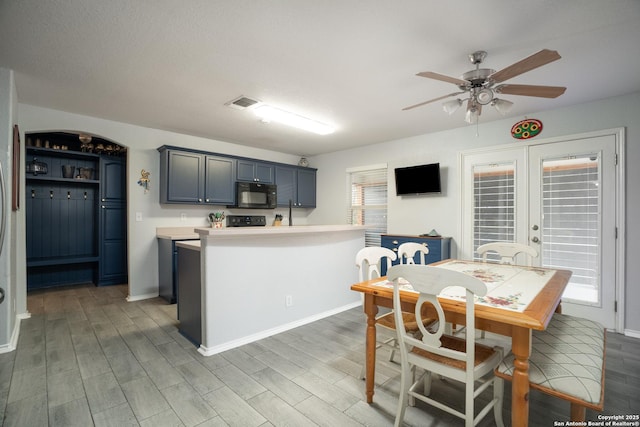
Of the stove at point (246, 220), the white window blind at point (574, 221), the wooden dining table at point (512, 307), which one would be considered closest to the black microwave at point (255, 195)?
the stove at point (246, 220)

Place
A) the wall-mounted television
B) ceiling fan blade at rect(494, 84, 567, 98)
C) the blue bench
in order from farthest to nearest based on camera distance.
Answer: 1. the wall-mounted television
2. ceiling fan blade at rect(494, 84, 567, 98)
3. the blue bench

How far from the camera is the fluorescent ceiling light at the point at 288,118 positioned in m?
3.42

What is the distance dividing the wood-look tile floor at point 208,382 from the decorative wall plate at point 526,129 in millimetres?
2339

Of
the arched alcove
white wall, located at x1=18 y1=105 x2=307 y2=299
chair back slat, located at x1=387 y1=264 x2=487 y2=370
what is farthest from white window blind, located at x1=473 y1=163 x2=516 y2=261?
the arched alcove

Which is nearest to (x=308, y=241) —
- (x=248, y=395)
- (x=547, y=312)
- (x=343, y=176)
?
(x=248, y=395)

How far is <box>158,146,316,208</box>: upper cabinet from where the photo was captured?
4.20 m

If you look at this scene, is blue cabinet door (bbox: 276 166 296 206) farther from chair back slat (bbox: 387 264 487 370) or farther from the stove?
chair back slat (bbox: 387 264 487 370)

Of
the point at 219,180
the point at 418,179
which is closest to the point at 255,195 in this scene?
the point at 219,180

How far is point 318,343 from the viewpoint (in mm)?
2730

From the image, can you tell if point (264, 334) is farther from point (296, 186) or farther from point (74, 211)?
point (74, 211)

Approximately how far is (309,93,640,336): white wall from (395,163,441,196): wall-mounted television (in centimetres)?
15

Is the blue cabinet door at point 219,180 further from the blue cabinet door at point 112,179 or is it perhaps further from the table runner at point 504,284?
the table runner at point 504,284

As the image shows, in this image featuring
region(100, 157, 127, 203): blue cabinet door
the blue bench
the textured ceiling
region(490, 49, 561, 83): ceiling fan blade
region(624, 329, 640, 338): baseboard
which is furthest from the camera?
region(100, 157, 127, 203): blue cabinet door

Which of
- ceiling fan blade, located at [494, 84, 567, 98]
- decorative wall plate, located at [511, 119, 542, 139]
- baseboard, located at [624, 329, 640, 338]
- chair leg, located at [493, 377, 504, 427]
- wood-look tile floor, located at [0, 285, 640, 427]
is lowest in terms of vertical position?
baseboard, located at [624, 329, 640, 338]
